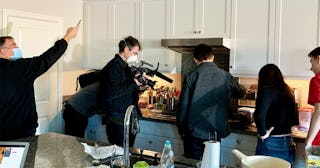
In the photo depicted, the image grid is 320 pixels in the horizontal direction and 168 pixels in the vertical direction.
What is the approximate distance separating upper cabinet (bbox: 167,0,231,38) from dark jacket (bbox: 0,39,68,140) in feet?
4.28

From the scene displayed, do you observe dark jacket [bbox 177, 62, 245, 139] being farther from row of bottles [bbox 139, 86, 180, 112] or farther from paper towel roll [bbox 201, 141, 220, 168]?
paper towel roll [bbox 201, 141, 220, 168]

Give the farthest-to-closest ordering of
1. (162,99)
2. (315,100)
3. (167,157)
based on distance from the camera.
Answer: (162,99) < (315,100) < (167,157)

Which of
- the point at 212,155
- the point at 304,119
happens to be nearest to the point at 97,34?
the point at 304,119

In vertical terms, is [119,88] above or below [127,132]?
above

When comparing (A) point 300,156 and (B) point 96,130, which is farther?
(B) point 96,130

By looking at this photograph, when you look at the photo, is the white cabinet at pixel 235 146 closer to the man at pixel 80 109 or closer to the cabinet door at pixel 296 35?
the cabinet door at pixel 296 35

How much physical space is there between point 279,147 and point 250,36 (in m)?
1.03

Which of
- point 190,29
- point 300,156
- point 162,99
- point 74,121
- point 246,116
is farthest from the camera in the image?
point 162,99

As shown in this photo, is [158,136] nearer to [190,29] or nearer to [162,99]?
[162,99]

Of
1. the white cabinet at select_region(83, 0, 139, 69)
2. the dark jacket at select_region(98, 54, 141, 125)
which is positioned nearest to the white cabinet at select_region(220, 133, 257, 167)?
the dark jacket at select_region(98, 54, 141, 125)

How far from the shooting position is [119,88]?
2.80m

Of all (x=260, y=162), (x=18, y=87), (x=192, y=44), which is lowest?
(x=260, y=162)

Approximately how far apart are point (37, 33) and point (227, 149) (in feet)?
8.21

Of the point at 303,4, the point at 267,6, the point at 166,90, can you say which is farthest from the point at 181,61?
the point at 303,4
